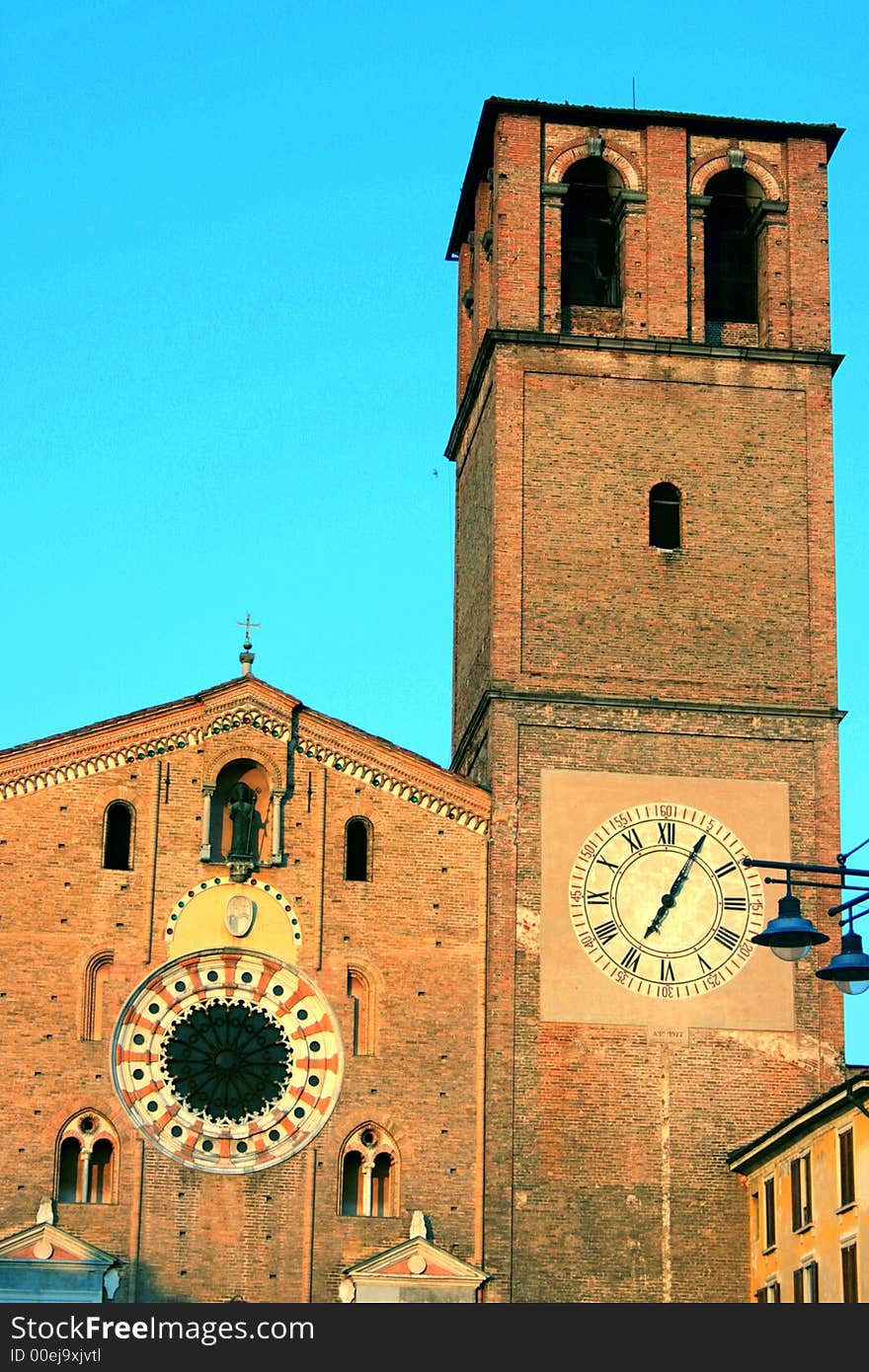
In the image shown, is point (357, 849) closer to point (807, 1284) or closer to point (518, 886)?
point (518, 886)

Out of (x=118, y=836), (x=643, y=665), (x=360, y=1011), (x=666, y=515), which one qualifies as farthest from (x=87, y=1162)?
(x=666, y=515)

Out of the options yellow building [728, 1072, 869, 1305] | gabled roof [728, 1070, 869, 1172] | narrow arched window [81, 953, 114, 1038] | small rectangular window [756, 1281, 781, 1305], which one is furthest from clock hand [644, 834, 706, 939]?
narrow arched window [81, 953, 114, 1038]

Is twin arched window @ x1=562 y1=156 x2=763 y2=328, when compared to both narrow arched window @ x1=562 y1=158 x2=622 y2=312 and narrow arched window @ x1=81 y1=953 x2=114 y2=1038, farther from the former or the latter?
narrow arched window @ x1=81 y1=953 x2=114 y2=1038

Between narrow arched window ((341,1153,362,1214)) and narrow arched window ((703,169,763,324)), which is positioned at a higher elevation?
narrow arched window ((703,169,763,324))

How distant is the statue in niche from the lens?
38500 mm

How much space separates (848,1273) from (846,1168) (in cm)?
127

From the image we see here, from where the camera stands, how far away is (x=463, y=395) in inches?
1801

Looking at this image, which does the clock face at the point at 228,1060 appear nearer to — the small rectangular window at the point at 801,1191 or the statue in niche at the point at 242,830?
the statue in niche at the point at 242,830

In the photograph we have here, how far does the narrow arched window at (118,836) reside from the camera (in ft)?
126

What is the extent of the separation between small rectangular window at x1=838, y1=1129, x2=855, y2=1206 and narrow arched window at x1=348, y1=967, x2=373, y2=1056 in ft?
21.4

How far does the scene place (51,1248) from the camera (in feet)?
119
